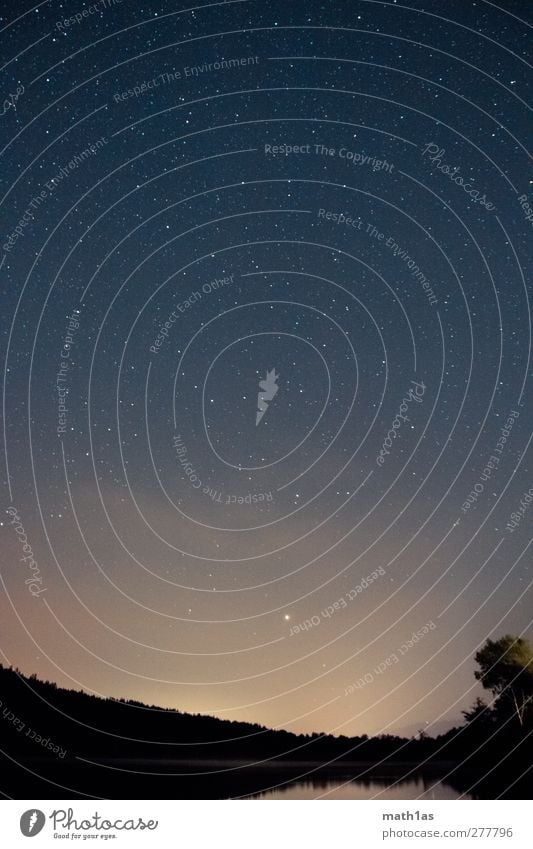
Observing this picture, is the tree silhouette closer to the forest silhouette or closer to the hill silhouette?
the forest silhouette

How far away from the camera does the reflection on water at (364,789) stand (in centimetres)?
1101

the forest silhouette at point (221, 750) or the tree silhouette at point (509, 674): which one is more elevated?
the tree silhouette at point (509, 674)

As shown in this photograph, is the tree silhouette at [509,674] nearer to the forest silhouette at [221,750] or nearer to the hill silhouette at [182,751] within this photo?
the forest silhouette at [221,750]

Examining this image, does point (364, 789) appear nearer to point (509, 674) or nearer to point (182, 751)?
point (182, 751)

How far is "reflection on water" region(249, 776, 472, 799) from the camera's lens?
11.0m

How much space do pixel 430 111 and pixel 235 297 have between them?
398cm

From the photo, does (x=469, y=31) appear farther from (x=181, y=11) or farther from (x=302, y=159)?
(x=181, y=11)

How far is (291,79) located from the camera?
12531 millimetres

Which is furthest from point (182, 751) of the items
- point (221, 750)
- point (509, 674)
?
point (509, 674)

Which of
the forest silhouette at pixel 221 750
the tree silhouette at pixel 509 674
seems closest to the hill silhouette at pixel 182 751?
the forest silhouette at pixel 221 750

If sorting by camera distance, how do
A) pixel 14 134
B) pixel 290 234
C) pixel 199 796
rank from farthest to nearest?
pixel 290 234 → pixel 14 134 → pixel 199 796
